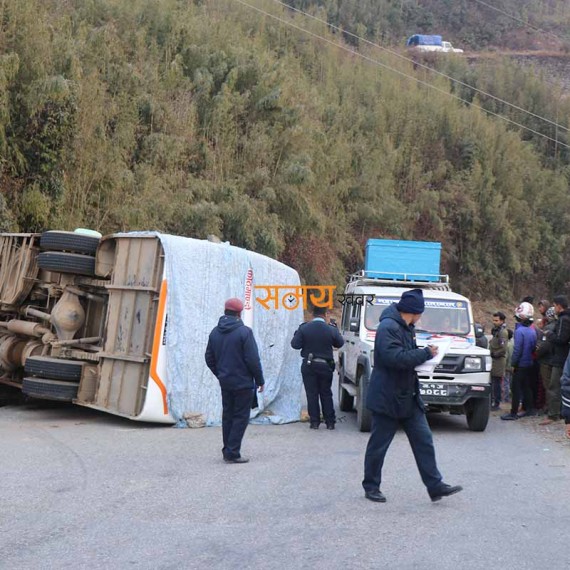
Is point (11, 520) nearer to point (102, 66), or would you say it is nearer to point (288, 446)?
point (288, 446)

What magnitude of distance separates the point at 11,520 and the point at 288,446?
4361 millimetres

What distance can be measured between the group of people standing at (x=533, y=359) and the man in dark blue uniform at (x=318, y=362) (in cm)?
313

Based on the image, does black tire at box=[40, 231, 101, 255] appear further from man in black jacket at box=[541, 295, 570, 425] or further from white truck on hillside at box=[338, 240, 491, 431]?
man in black jacket at box=[541, 295, 570, 425]

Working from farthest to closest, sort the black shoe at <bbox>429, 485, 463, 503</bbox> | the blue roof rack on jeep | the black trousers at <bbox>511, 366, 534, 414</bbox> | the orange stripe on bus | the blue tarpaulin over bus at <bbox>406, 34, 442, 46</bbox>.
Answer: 1. the blue tarpaulin over bus at <bbox>406, 34, 442, 46</bbox>
2. the blue roof rack on jeep
3. the black trousers at <bbox>511, 366, 534, 414</bbox>
4. the orange stripe on bus
5. the black shoe at <bbox>429, 485, 463, 503</bbox>

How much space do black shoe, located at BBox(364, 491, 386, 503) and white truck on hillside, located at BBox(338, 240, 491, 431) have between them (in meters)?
3.81

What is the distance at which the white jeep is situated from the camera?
1134cm

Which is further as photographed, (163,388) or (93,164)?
(93,164)

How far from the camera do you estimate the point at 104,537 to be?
595 centimetres

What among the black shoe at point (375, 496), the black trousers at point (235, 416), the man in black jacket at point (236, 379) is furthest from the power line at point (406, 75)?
the black shoe at point (375, 496)

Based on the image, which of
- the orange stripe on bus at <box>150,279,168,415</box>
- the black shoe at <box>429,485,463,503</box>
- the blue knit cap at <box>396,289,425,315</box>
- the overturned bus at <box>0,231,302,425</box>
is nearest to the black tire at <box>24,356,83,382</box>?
the overturned bus at <box>0,231,302,425</box>

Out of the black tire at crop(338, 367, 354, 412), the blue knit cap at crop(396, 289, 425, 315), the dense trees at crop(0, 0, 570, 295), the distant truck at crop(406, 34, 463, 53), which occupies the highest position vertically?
the distant truck at crop(406, 34, 463, 53)

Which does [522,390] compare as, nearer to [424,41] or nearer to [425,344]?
[425,344]

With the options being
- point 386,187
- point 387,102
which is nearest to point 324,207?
point 386,187

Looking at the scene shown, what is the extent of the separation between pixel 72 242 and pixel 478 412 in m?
6.20
